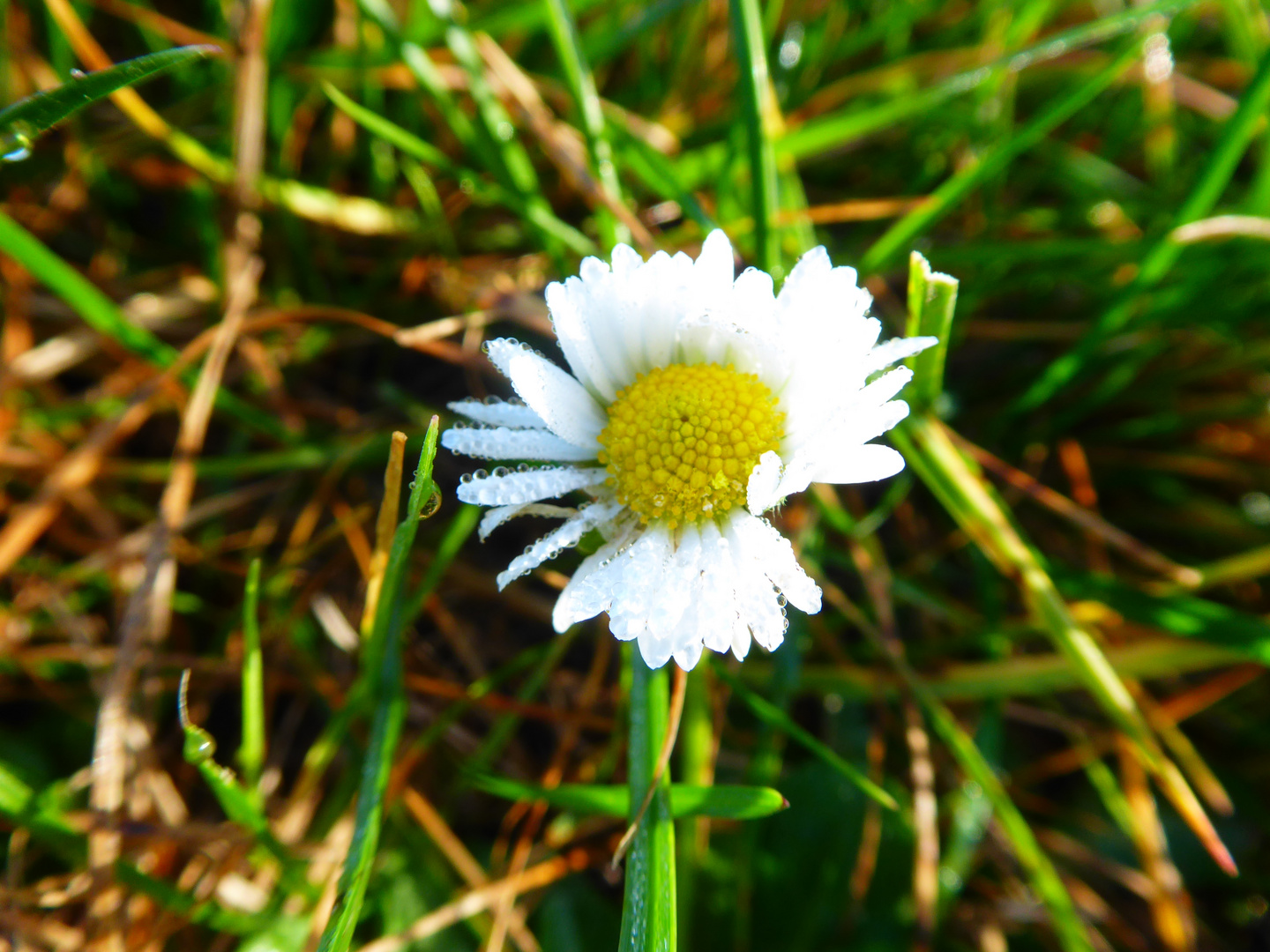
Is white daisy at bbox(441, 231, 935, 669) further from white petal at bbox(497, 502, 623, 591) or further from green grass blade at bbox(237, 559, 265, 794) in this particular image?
green grass blade at bbox(237, 559, 265, 794)

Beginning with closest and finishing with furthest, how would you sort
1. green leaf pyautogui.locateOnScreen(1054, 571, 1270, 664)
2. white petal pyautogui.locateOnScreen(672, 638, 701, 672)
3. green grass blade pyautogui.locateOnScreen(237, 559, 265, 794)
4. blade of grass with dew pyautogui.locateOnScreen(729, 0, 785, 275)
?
white petal pyautogui.locateOnScreen(672, 638, 701, 672) → green grass blade pyautogui.locateOnScreen(237, 559, 265, 794) → blade of grass with dew pyautogui.locateOnScreen(729, 0, 785, 275) → green leaf pyautogui.locateOnScreen(1054, 571, 1270, 664)

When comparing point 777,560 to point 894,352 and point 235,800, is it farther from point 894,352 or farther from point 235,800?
point 235,800

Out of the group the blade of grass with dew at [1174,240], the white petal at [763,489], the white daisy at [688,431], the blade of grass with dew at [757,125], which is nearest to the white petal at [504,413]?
the white daisy at [688,431]

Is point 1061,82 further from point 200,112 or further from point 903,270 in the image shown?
point 200,112

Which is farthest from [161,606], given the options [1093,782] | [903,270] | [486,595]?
[1093,782]

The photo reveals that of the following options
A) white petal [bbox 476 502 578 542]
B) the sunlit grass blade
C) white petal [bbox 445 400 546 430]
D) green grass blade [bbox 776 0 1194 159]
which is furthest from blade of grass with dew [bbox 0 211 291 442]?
green grass blade [bbox 776 0 1194 159]

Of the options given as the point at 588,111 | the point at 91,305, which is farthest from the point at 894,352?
the point at 91,305
